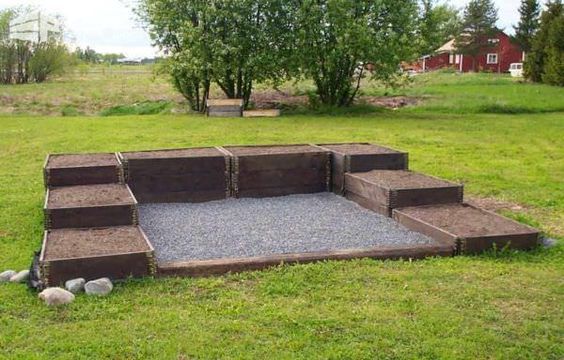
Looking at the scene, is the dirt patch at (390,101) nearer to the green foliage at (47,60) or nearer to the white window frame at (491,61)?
the green foliage at (47,60)

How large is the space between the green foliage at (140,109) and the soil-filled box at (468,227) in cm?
1489

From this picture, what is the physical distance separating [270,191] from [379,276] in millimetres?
3308

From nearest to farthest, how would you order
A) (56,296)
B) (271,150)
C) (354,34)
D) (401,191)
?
(56,296)
(401,191)
(271,150)
(354,34)

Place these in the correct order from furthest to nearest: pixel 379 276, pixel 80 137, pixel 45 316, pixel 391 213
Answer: pixel 80 137 → pixel 391 213 → pixel 379 276 → pixel 45 316

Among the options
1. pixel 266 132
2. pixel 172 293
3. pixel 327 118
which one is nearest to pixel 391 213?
pixel 172 293

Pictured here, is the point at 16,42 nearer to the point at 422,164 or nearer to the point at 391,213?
the point at 422,164

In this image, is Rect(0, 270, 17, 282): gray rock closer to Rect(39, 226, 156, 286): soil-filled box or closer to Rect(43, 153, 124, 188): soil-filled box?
Rect(39, 226, 156, 286): soil-filled box

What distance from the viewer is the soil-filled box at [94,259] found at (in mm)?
4395

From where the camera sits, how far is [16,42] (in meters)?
26.8

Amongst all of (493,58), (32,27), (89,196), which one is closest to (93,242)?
(89,196)

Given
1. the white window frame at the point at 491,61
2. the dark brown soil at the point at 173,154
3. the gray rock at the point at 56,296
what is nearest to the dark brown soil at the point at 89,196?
the dark brown soil at the point at 173,154

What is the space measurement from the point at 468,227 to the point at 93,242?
3.11 m

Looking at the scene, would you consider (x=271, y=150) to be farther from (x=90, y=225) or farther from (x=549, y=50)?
(x=549, y=50)

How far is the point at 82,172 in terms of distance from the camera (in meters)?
6.98
